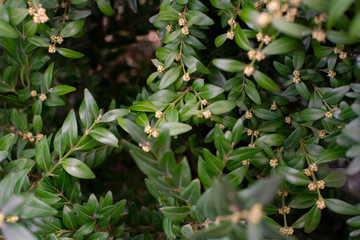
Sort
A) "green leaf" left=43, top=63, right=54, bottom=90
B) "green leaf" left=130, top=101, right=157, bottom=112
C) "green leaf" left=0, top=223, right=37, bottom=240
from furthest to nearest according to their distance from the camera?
"green leaf" left=43, top=63, right=54, bottom=90, "green leaf" left=130, top=101, right=157, bottom=112, "green leaf" left=0, top=223, right=37, bottom=240

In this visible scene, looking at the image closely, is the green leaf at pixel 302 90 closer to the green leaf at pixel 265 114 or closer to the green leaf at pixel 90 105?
the green leaf at pixel 265 114

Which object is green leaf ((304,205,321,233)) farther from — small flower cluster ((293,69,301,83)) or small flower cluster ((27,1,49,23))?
small flower cluster ((27,1,49,23))

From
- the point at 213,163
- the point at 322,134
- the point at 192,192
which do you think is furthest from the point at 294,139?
the point at 192,192

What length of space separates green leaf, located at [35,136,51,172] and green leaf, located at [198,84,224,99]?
21.2 inches

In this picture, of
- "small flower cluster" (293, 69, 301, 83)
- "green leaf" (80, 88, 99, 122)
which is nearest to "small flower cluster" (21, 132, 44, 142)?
"green leaf" (80, 88, 99, 122)

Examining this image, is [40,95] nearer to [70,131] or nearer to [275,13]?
[70,131]

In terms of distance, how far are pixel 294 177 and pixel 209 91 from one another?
38 cm

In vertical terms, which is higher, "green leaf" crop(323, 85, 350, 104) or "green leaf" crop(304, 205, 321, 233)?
"green leaf" crop(323, 85, 350, 104)

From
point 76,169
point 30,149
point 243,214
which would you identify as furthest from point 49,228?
point 243,214

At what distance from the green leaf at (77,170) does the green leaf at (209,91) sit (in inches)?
17.7

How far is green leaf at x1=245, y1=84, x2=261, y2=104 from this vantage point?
107 cm

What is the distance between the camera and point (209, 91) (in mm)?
1092

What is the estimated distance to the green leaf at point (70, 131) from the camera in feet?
3.67

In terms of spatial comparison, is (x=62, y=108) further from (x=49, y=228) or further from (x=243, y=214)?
(x=243, y=214)
